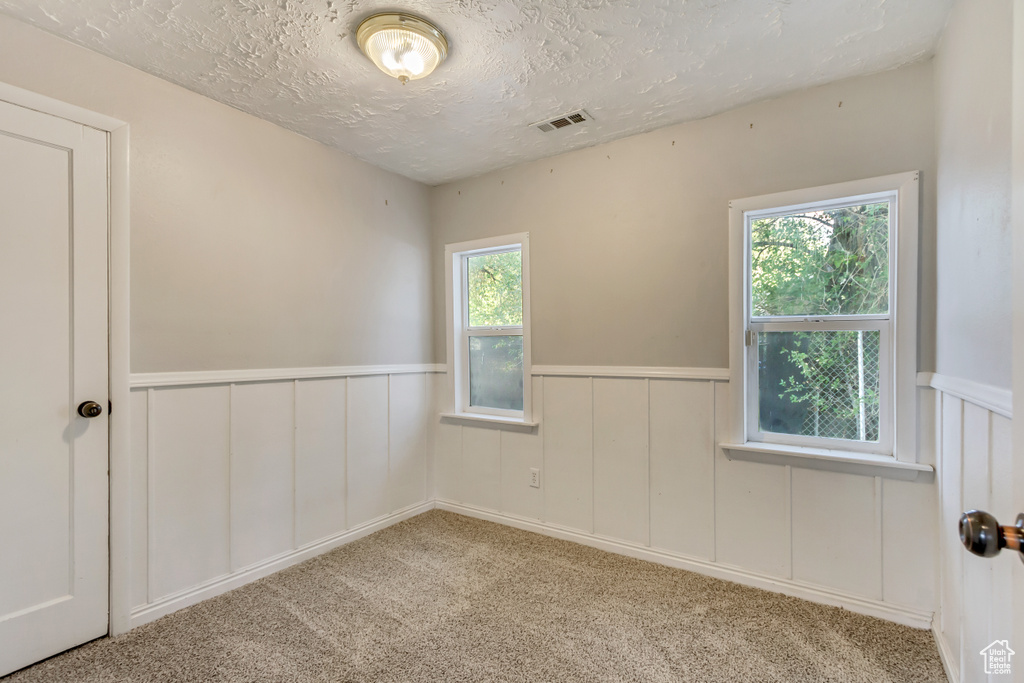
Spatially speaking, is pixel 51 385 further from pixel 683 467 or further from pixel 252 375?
pixel 683 467

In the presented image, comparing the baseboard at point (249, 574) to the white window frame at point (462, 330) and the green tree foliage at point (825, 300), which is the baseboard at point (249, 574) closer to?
the white window frame at point (462, 330)

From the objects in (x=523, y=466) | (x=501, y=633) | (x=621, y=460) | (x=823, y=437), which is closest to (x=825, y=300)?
(x=823, y=437)

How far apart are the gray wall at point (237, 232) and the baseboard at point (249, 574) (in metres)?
0.99

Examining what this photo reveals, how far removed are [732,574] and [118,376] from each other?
9.40 feet

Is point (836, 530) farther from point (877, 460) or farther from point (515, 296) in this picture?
point (515, 296)

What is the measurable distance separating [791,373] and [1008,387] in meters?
1.14

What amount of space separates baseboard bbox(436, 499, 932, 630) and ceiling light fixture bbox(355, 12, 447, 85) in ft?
8.16

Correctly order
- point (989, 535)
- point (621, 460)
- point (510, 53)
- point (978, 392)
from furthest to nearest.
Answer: point (621, 460), point (510, 53), point (978, 392), point (989, 535)

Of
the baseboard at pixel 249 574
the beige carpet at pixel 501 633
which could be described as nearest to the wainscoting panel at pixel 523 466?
the beige carpet at pixel 501 633

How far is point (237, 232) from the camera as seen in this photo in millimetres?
2293

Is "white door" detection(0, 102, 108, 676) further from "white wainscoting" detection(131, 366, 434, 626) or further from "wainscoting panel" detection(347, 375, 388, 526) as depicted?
"wainscoting panel" detection(347, 375, 388, 526)

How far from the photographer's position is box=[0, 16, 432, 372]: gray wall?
1928 mm

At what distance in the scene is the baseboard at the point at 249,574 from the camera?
199 cm

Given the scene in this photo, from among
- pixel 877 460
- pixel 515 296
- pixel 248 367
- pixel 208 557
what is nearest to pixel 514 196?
pixel 515 296
